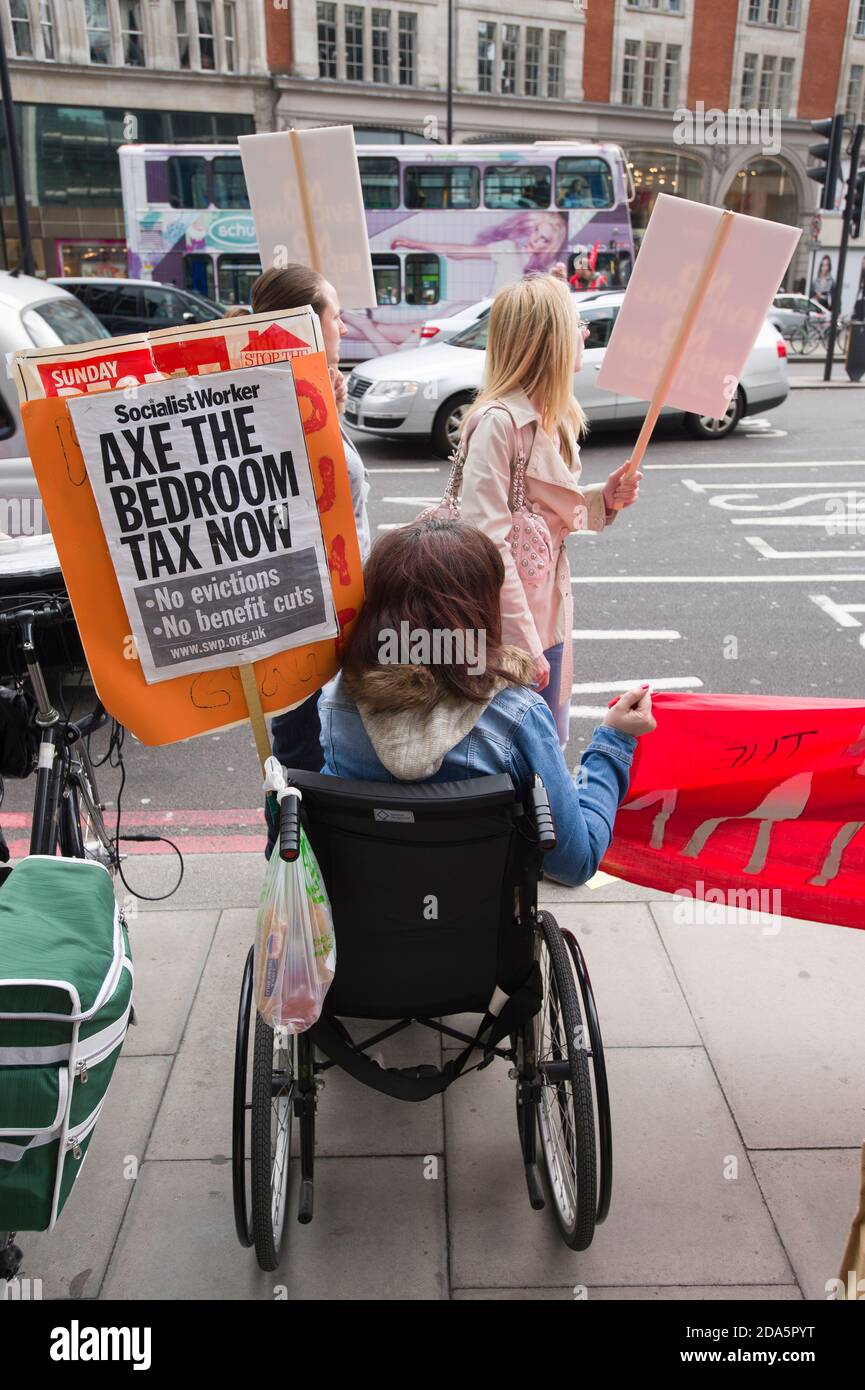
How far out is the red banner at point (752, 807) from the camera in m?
2.63

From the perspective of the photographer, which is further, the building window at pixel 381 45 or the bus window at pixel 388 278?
the building window at pixel 381 45

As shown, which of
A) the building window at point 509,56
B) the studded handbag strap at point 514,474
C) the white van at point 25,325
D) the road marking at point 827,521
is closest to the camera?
the studded handbag strap at point 514,474

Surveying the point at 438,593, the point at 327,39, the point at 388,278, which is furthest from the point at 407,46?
the point at 438,593

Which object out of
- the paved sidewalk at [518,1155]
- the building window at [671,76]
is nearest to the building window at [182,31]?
the building window at [671,76]

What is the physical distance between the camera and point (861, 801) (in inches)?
103

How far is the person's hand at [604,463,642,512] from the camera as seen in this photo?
3.38 meters

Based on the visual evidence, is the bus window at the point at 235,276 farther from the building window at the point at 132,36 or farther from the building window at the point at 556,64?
the building window at the point at 556,64

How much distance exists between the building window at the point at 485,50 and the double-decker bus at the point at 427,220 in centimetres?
1878

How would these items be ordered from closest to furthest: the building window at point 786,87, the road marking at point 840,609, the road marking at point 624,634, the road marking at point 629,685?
the road marking at point 629,685
the road marking at point 624,634
the road marking at point 840,609
the building window at point 786,87

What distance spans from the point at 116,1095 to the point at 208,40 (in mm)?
35604

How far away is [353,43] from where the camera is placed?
32.5 meters

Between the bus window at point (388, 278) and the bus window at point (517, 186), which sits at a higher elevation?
the bus window at point (517, 186)

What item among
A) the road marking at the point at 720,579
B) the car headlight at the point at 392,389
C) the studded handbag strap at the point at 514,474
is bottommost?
the road marking at the point at 720,579

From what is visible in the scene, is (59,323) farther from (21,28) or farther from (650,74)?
(650,74)
